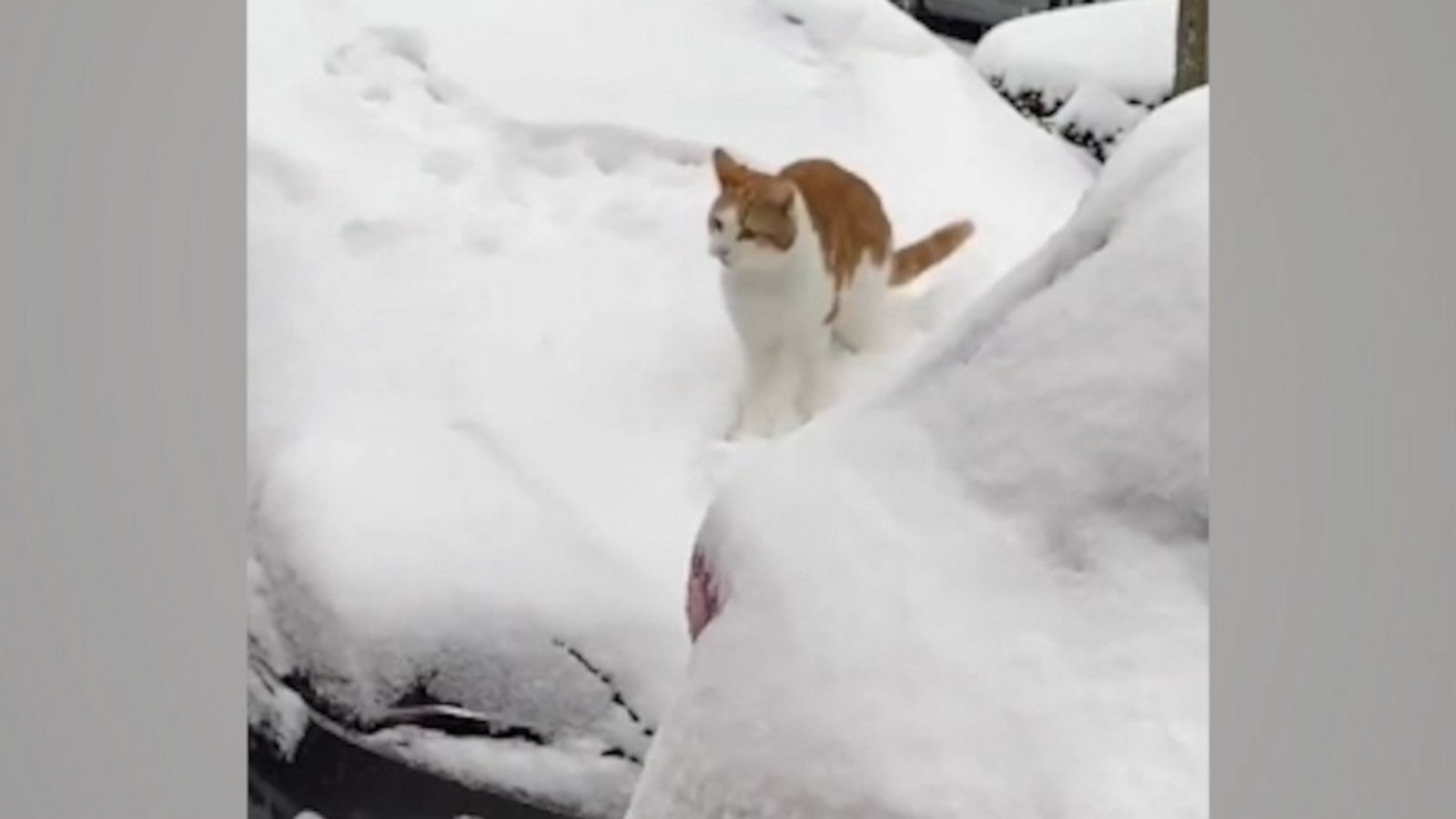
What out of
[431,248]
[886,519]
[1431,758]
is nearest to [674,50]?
[431,248]

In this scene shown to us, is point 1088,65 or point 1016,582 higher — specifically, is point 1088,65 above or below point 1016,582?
above

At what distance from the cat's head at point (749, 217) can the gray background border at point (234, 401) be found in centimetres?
39

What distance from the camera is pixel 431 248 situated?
1686 millimetres

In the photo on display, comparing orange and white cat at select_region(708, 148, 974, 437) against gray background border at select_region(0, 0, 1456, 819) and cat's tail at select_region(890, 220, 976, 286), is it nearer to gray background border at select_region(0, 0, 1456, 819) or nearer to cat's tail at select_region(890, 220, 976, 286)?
cat's tail at select_region(890, 220, 976, 286)

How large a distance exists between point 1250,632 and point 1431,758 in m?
0.14

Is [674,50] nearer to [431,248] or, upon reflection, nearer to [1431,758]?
[431,248]

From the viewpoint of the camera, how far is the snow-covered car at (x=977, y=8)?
1.61 m

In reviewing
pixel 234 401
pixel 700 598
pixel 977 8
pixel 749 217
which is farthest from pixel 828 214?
pixel 234 401

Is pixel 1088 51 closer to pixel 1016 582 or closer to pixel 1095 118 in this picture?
pixel 1095 118

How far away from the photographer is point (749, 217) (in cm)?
167

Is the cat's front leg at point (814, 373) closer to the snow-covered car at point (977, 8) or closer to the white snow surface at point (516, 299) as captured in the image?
the white snow surface at point (516, 299)

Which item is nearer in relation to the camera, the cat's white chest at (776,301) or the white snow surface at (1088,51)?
the white snow surface at (1088,51)

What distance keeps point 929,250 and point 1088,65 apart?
195mm

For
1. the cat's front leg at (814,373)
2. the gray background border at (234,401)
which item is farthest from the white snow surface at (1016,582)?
the cat's front leg at (814,373)
